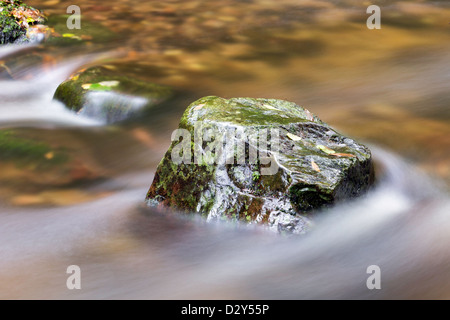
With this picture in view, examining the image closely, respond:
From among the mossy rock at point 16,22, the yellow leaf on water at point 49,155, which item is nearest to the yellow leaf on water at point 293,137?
the yellow leaf on water at point 49,155

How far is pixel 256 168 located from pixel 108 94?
107 inches

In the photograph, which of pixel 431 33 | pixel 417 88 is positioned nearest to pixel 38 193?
pixel 417 88

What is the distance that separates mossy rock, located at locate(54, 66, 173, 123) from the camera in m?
5.62

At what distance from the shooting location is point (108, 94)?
572cm

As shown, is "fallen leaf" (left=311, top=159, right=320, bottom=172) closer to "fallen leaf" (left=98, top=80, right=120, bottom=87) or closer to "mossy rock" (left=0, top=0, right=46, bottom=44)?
"fallen leaf" (left=98, top=80, right=120, bottom=87)

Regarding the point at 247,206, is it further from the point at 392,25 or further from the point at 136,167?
the point at 392,25

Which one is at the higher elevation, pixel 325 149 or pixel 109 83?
pixel 109 83

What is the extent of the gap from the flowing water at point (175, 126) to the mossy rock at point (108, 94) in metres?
0.12

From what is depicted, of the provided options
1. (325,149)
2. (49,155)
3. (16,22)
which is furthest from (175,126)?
(16,22)

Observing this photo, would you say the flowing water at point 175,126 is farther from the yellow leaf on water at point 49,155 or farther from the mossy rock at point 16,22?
the mossy rock at point 16,22

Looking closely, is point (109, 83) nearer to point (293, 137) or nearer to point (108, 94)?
point (108, 94)

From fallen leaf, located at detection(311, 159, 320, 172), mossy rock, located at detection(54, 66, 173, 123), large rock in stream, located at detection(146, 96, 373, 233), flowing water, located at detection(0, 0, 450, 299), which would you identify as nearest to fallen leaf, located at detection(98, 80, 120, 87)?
mossy rock, located at detection(54, 66, 173, 123)

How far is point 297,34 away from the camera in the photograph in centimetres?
768

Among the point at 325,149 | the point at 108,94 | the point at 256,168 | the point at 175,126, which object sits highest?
the point at 108,94
